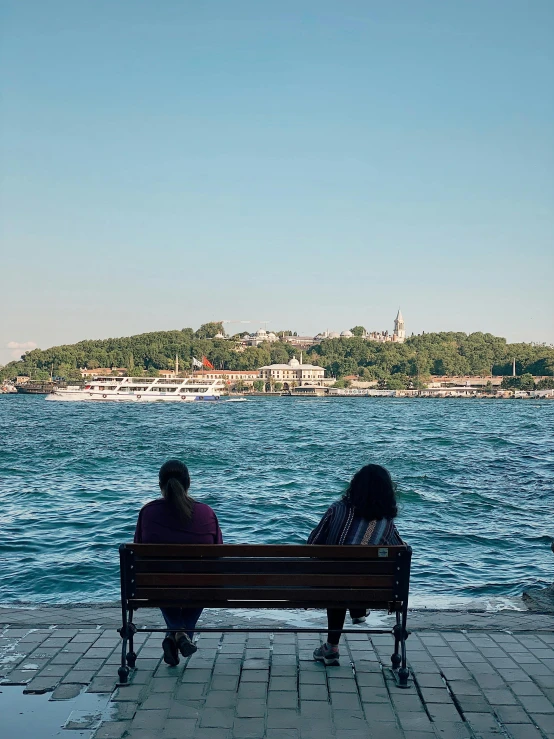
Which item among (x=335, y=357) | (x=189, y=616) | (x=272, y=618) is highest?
(x=335, y=357)

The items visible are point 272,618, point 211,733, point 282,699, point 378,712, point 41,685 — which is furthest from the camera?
point 272,618

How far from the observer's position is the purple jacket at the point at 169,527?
3.93m

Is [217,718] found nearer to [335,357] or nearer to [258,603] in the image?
[258,603]

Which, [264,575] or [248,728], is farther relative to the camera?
[264,575]

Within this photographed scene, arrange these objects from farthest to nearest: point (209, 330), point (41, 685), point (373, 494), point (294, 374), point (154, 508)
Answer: point (209, 330) → point (294, 374) → point (154, 508) → point (373, 494) → point (41, 685)

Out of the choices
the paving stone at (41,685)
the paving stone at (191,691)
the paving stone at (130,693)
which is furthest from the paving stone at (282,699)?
the paving stone at (41,685)

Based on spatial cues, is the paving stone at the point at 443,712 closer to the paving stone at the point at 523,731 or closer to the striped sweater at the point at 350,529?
the paving stone at the point at 523,731

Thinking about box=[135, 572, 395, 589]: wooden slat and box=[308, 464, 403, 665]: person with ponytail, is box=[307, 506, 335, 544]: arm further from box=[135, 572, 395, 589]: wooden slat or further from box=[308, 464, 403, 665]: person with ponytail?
box=[135, 572, 395, 589]: wooden slat

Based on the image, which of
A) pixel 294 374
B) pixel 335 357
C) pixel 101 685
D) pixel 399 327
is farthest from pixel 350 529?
pixel 399 327

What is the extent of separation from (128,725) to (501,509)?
10.4 meters

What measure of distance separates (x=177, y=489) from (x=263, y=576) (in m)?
0.67

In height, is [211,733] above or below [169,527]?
below

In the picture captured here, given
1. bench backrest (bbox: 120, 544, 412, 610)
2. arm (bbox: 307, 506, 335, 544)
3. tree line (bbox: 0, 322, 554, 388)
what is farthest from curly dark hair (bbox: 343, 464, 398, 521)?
tree line (bbox: 0, 322, 554, 388)

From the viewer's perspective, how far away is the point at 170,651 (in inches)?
147
